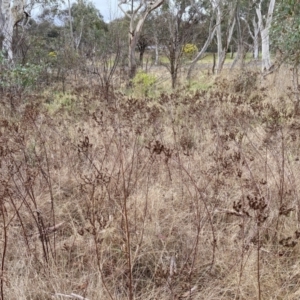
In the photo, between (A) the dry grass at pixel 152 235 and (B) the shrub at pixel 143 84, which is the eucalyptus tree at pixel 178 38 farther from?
(A) the dry grass at pixel 152 235

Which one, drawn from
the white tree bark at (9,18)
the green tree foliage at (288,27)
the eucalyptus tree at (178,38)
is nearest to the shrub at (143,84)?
the eucalyptus tree at (178,38)

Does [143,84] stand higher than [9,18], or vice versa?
[9,18]

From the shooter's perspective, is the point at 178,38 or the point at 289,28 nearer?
the point at 289,28

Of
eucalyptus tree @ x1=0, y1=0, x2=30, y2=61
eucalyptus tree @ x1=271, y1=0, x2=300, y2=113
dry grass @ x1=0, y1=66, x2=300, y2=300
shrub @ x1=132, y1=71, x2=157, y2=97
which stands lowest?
dry grass @ x1=0, y1=66, x2=300, y2=300

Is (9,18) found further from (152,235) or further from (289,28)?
(152,235)

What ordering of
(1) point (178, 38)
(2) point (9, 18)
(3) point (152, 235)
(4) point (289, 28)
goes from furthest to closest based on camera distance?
1. (1) point (178, 38)
2. (2) point (9, 18)
3. (4) point (289, 28)
4. (3) point (152, 235)

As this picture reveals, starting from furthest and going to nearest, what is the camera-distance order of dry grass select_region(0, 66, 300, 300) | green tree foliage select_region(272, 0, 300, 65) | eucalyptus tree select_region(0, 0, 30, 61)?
1. eucalyptus tree select_region(0, 0, 30, 61)
2. green tree foliage select_region(272, 0, 300, 65)
3. dry grass select_region(0, 66, 300, 300)

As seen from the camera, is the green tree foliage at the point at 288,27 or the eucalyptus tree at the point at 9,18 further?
the eucalyptus tree at the point at 9,18

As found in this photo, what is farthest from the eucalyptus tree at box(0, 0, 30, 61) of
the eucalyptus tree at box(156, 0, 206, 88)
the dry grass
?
the dry grass

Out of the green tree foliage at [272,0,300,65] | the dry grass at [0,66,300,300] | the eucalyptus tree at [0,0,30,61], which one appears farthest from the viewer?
the eucalyptus tree at [0,0,30,61]

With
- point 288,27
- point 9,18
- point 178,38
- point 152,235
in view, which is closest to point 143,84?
point 178,38

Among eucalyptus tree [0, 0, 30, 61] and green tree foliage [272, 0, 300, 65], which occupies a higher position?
eucalyptus tree [0, 0, 30, 61]

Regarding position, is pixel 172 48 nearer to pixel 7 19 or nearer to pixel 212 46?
pixel 7 19

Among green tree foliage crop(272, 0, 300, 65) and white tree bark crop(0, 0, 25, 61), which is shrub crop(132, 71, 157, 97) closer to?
white tree bark crop(0, 0, 25, 61)
